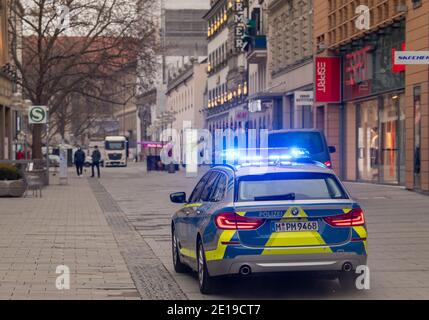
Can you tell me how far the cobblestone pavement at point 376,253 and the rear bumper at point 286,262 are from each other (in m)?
0.48

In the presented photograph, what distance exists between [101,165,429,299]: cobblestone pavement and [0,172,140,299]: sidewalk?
752 millimetres

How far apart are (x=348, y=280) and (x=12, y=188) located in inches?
921

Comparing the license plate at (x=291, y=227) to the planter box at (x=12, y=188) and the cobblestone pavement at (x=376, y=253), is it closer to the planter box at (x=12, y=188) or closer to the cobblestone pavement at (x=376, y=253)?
the cobblestone pavement at (x=376, y=253)

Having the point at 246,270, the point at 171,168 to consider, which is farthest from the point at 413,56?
the point at 171,168

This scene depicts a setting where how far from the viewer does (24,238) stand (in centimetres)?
1817

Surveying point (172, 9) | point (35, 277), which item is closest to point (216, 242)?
point (35, 277)

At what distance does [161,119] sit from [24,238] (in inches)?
2909

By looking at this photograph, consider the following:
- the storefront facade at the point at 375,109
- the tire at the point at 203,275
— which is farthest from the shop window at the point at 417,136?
the tire at the point at 203,275

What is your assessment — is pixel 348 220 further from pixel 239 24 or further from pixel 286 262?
pixel 239 24

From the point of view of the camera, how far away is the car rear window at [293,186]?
10.9m

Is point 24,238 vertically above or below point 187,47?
below

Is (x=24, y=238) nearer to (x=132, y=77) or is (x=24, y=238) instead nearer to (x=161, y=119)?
(x=132, y=77)

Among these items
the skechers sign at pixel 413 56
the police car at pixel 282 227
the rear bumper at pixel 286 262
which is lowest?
the rear bumper at pixel 286 262
